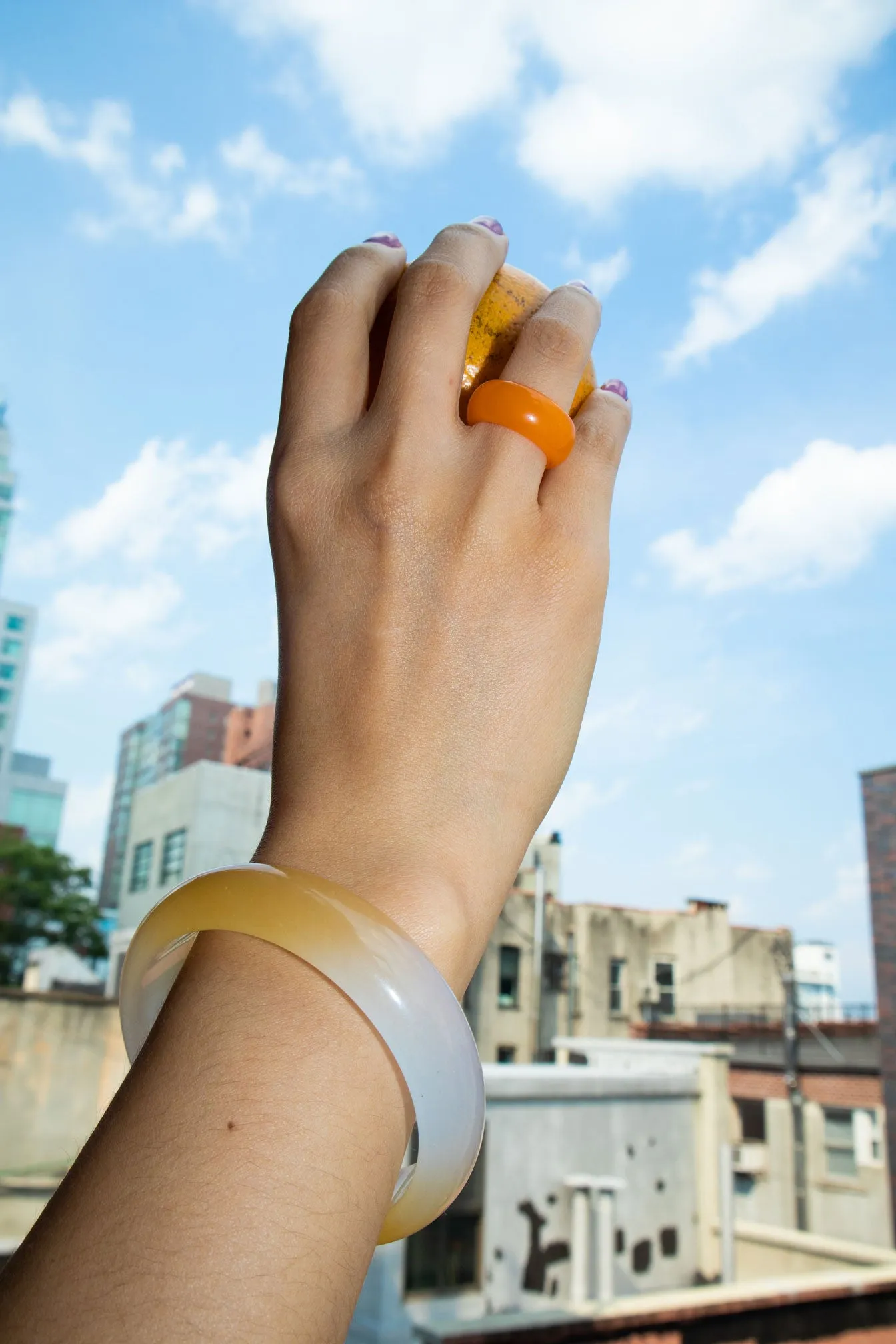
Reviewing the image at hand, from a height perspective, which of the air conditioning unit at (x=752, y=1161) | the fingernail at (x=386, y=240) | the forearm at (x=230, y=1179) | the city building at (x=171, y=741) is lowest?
the air conditioning unit at (x=752, y=1161)

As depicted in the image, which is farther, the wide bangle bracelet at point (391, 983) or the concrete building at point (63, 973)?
the concrete building at point (63, 973)

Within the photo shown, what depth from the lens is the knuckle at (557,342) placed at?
106cm

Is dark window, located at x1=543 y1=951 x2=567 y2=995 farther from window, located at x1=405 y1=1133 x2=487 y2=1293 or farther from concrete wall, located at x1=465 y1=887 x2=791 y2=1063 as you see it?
window, located at x1=405 y1=1133 x2=487 y2=1293

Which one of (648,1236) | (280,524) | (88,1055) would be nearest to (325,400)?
(280,524)

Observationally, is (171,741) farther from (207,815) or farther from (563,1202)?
(563,1202)

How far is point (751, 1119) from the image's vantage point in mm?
24219

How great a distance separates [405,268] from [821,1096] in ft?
83.7

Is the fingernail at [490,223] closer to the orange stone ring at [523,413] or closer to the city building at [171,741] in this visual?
the orange stone ring at [523,413]

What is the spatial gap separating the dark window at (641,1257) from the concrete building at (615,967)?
13333 mm

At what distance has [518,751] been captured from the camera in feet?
3.02

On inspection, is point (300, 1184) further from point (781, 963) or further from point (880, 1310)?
point (781, 963)

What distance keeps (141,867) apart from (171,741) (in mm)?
61822

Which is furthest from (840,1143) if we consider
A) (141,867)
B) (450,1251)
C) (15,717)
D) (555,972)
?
(15,717)

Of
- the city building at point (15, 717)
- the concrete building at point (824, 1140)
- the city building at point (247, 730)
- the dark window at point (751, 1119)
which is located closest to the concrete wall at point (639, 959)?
the dark window at point (751, 1119)
